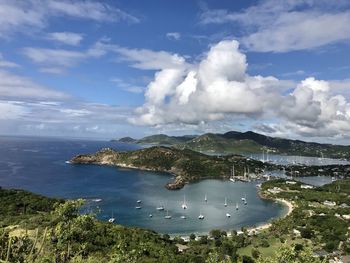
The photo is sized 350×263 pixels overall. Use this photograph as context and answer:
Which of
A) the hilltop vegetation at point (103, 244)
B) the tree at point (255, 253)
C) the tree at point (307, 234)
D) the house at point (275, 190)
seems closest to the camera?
the hilltop vegetation at point (103, 244)

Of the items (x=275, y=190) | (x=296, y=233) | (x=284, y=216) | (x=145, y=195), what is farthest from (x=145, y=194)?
(x=296, y=233)

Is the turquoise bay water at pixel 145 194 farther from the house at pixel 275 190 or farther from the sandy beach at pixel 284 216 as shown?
Answer: the house at pixel 275 190

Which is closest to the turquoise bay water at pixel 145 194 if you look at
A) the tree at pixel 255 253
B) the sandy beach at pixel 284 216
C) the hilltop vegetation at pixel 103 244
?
the sandy beach at pixel 284 216

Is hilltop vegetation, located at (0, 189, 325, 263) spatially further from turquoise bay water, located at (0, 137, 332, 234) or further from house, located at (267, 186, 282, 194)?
house, located at (267, 186, 282, 194)

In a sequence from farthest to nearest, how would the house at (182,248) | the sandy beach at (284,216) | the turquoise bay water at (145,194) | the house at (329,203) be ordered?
the house at (329,203), the turquoise bay water at (145,194), the sandy beach at (284,216), the house at (182,248)

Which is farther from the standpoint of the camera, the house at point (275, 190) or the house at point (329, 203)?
the house at point (275, 190)

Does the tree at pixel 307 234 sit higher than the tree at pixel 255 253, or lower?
higher

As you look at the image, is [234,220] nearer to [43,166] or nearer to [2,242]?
[2,242]

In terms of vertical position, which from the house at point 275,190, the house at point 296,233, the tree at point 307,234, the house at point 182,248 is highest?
the house at point 275,190
